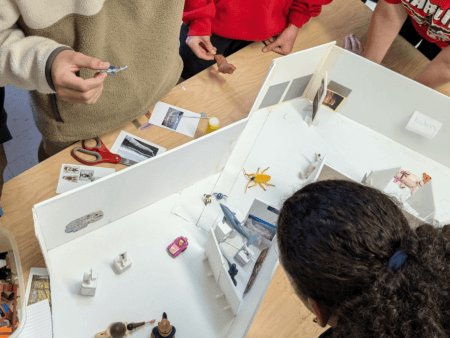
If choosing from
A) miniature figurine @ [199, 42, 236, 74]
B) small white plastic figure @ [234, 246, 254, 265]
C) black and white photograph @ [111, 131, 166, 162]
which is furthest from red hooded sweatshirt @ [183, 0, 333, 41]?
small white plastic figure @ [234, 246, 254, 265]

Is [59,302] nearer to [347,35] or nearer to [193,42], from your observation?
[193,42]

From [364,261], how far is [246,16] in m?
1.51

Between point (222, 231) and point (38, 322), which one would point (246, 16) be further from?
point (38, 322)

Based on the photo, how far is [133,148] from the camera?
1542mm

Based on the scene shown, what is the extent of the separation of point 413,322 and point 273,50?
5.39 ft

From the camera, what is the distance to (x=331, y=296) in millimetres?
795

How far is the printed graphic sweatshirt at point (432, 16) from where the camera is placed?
163 cm

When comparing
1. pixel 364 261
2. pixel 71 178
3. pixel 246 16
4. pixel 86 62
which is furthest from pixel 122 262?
pixel 246 16

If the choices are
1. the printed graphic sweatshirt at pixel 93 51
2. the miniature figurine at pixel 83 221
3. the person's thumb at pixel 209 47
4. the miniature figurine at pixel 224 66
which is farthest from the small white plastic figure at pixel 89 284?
the person's thumb at pixel 209 47

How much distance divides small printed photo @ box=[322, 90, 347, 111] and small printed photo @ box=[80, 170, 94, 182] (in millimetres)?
1275

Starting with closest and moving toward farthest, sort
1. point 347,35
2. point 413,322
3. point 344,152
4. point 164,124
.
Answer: point 413,322 < point 164,124 < point 344,152 < point 347,35

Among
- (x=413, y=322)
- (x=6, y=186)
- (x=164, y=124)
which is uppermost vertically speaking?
(x=413, y=322)

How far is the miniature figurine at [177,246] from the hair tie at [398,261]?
83cm

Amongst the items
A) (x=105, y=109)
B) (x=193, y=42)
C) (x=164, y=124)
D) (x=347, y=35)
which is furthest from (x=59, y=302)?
(x=347, y=35)
